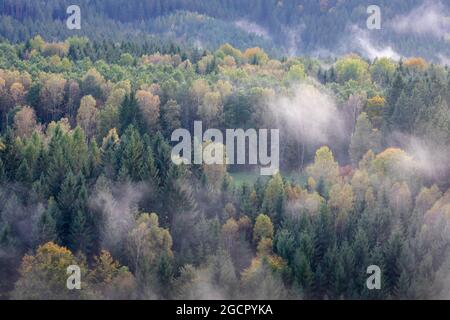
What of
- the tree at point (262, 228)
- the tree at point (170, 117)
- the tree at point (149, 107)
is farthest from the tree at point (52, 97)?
the tree at point (262, 228)

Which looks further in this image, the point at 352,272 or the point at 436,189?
the point at 436,189

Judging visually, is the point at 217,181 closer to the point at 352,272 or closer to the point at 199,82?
the point at 352,272

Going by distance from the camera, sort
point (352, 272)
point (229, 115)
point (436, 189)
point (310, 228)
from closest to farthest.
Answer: point (352, 272), point (310, 228), point (436, 189), point (229, 115)

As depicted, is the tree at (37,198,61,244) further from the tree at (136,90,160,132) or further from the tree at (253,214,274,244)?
the tree at (136,90,160,132)

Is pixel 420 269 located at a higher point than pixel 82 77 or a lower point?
lower
